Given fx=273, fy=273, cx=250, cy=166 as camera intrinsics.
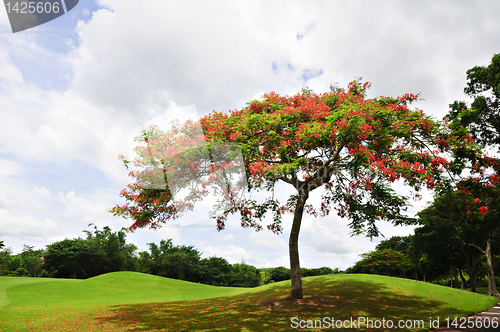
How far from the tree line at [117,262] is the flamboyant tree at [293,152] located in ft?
132

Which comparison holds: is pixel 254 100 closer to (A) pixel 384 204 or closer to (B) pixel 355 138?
(B) pixel 355 138

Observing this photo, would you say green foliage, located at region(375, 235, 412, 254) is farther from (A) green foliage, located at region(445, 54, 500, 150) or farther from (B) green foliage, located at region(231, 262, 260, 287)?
(A) green foliage, located at region(445, 54, 500, 150)

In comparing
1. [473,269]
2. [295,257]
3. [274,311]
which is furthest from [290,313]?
[473,269]

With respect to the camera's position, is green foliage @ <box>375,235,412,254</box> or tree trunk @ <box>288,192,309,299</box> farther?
green foliage @ <box>375,235,412,254</box>

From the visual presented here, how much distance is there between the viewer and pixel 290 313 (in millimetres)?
11773

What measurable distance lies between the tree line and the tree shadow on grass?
3726cm

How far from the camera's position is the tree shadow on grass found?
1032 cm

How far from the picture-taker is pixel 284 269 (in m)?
62.6

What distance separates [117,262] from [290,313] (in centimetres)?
4820

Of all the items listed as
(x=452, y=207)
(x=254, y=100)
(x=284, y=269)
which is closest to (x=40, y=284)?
(x=254, y=100)

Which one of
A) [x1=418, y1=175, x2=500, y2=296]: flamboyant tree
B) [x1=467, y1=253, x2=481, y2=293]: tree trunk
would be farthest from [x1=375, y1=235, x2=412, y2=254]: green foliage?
[x1=418, y1=175, x2=500, y2=296]: flamboyant tree

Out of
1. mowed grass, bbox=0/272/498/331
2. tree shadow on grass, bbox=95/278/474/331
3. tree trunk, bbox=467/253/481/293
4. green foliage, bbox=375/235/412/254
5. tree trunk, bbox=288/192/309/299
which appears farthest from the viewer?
green foliage, bbox=375/235/412/254

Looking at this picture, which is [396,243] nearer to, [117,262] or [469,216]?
[469,216]

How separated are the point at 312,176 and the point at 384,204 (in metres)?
4.33
